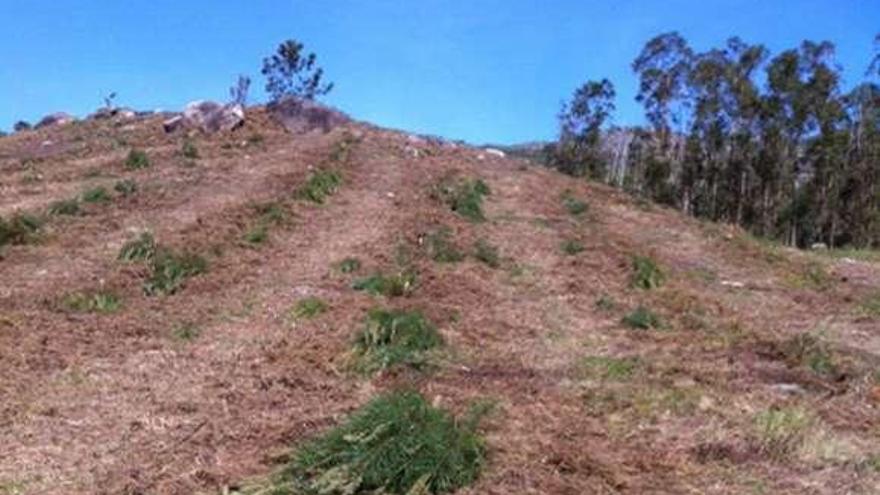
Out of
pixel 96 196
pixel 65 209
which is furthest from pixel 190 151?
pixel 65 209

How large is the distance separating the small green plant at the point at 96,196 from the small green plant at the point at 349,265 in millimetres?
5856

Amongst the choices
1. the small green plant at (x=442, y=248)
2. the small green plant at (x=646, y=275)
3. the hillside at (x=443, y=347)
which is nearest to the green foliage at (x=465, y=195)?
the hillside at (x=443, y=347)

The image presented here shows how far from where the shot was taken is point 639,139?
58.4 meters

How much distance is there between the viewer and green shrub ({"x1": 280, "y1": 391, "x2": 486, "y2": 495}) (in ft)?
17.2

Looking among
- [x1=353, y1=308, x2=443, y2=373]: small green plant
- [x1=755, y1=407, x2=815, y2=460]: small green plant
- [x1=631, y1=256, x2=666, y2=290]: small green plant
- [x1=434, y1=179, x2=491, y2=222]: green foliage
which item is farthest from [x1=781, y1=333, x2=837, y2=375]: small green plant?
[x1=434, y1=179, x2=491, y2=222]: green foliage

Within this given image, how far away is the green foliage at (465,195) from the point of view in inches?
721

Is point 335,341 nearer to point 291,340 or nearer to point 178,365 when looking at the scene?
point 291,340

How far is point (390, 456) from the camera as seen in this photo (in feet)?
17.5

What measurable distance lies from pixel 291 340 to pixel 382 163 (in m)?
16.8

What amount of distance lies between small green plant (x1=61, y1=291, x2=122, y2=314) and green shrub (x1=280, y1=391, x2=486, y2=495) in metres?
4.43

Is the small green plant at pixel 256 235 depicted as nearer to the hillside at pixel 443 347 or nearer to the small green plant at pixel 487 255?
the hillside at pixel 443 347

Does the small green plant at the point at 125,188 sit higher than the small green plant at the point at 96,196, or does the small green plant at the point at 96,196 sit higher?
the small green plant at the point at 125,188

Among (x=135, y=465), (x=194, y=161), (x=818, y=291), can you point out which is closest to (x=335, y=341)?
(x=135, y=465)

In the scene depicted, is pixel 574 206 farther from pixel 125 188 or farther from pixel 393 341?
pixel 393 341
